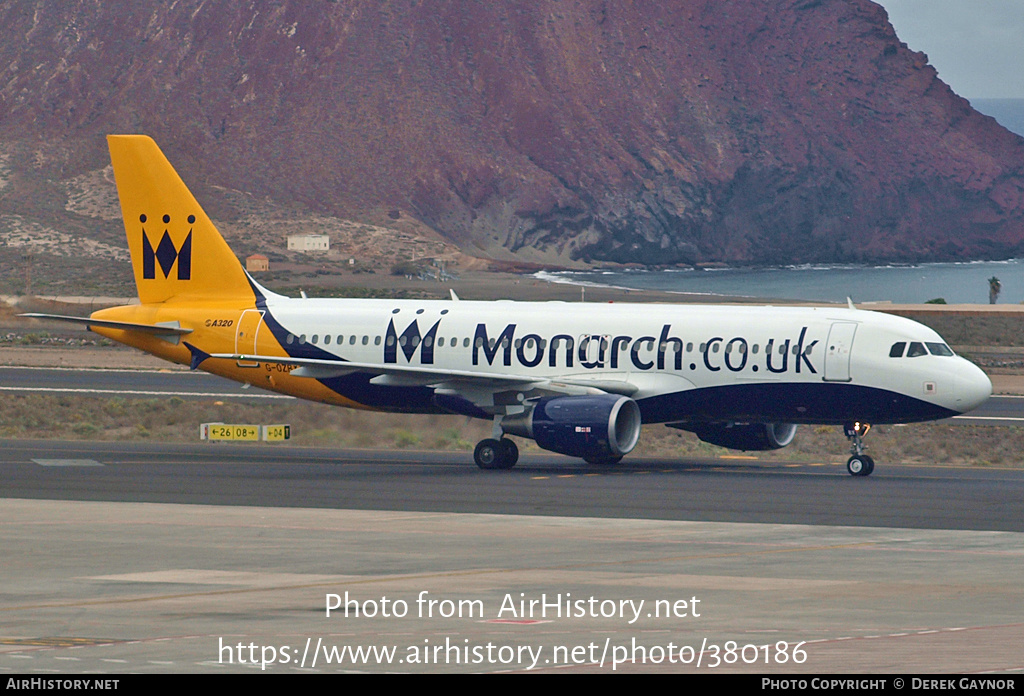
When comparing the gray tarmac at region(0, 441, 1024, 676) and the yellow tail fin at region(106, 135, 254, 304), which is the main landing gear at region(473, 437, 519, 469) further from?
the yellow tail fin at region(106, 135, 254, 304)

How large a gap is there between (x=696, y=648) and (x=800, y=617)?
2483 millimetres

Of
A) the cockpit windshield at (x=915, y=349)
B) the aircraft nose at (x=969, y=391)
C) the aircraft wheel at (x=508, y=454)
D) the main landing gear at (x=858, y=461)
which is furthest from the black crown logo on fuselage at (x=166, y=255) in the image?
the aircraft nose at (x=969, y=391)

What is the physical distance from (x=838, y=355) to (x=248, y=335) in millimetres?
15951

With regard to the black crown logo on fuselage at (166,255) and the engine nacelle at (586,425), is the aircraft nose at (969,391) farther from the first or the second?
the black crown logo on fuselage at (166,255)

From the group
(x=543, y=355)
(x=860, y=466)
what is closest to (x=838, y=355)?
(x=860, y=466)

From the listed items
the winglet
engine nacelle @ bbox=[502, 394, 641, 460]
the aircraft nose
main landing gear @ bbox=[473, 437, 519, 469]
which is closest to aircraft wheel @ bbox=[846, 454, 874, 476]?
the aircraft nose

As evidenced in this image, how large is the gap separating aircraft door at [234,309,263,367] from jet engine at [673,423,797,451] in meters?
11.9

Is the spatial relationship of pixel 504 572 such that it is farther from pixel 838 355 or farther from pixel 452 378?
pixel 838 355

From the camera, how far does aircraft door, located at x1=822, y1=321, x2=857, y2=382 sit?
123 ft

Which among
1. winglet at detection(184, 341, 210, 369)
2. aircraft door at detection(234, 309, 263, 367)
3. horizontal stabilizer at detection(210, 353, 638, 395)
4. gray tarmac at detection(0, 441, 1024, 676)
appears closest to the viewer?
gray tarmac at detection(0, 441, 1024, 676)

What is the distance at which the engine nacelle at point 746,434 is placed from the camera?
40.7 meters

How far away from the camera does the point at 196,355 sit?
1742 inches
